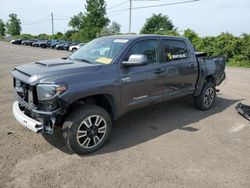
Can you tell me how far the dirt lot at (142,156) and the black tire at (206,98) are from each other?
0.64 m

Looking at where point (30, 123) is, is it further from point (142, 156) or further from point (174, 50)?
point (174, 50)

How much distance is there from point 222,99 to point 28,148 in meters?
5.83

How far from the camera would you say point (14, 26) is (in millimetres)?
90438

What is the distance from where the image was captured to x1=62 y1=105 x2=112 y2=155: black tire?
3.93 m

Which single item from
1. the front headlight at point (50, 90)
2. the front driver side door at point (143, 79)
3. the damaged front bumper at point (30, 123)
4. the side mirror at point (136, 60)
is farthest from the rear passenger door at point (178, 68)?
the damaged front bumper at point (30, 123)

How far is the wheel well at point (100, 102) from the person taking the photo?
4.13 m

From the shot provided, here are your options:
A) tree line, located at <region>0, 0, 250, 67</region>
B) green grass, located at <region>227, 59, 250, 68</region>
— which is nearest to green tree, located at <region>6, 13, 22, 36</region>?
tree line, located at <region>0, 0, 250, 67</region>

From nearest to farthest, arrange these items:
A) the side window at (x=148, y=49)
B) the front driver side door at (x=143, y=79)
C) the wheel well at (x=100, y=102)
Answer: the wheel well at (x=100, y=102)
the front driver side door at (x=143, y=79)
the side window at (x=148, y=49)

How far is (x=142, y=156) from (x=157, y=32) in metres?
29.0

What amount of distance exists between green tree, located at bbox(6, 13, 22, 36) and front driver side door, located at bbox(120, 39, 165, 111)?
93.7 metres

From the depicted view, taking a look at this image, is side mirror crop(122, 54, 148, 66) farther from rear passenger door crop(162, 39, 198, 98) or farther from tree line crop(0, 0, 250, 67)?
tree line crop(0, 0, 250, 67)

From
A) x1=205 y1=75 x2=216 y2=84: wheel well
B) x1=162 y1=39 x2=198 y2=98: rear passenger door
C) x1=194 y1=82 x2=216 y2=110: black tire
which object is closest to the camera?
x1=162 y1=39 x2=198 y2=98: rear passenger door

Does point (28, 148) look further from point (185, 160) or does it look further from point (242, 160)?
point (242, 160)

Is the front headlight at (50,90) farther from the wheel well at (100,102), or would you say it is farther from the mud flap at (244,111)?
the mud flap at (244,111)
